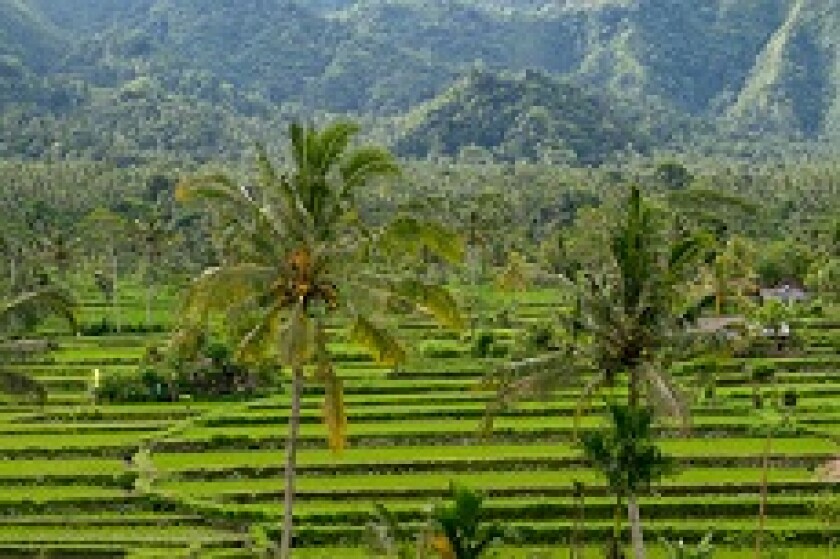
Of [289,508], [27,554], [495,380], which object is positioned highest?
[495,380]

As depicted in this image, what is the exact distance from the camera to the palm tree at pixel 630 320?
25828mm

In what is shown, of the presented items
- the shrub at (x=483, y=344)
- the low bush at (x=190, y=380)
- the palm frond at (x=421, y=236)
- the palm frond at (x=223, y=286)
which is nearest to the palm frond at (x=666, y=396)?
the palm frond at (x=421, y=236)

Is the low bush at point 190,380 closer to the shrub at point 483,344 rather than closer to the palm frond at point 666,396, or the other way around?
the shrub at point 483,344

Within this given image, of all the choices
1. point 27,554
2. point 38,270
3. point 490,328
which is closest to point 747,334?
point 27,554

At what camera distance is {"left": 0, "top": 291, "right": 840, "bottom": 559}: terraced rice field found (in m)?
37.7

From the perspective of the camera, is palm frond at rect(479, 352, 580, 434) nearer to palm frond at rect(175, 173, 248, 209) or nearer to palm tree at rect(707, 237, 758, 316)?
palm frond at rect(175, 173, 248, 209)

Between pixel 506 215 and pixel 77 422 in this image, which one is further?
pixel 506 215

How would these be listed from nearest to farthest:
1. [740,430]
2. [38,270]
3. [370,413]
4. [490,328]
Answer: [740,430], [370,413], [490,328], [38,270]

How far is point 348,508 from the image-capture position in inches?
1548

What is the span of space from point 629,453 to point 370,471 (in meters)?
19.0

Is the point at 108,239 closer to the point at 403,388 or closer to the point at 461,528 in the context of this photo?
the point at 403,388

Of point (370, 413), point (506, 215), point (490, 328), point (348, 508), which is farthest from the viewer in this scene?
point (506, 215)

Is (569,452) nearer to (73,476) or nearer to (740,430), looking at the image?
(740,430)

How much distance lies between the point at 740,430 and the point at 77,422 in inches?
1101
